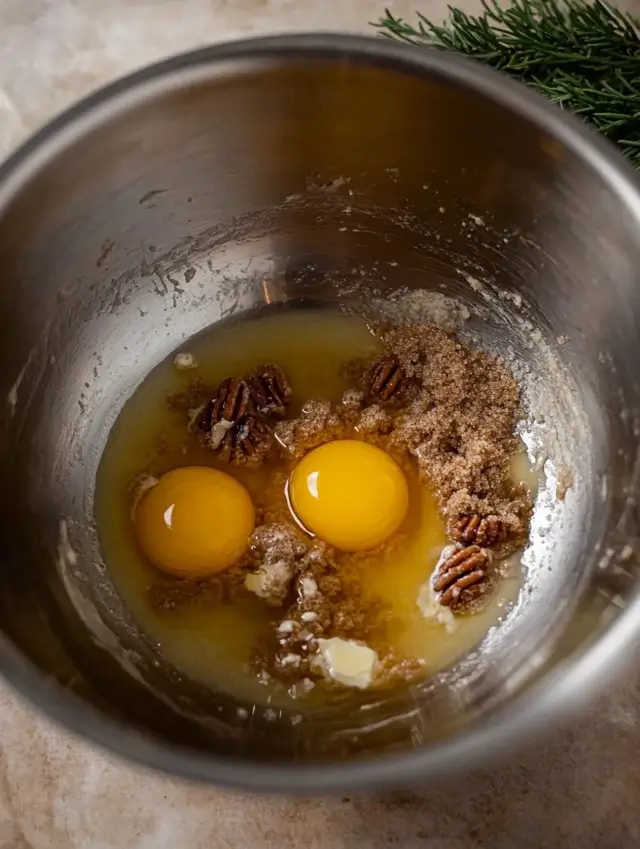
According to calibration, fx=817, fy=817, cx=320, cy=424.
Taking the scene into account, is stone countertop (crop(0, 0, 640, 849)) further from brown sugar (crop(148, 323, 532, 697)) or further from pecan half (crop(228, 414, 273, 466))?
pecan half (crop(228, 414, 273, 466))

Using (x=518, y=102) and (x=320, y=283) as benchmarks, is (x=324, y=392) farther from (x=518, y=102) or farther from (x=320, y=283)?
(x=518, y=102)

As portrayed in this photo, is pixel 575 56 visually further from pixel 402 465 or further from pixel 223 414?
pixel 223 414

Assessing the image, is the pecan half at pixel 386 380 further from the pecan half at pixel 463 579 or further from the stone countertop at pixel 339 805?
the stone countertop at pixel 339 805

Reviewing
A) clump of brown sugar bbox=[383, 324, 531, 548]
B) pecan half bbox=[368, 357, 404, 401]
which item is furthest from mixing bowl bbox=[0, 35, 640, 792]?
pecan half bbox=[368, 357, 404, 401]

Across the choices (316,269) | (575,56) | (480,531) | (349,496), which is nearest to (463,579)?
(480,531)

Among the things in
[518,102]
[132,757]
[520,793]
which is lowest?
[520,793]

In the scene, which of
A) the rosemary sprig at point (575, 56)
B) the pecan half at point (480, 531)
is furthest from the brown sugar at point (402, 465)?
the rosemary sprig at point (575, 56)

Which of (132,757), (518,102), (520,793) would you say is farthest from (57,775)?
(518,102)
